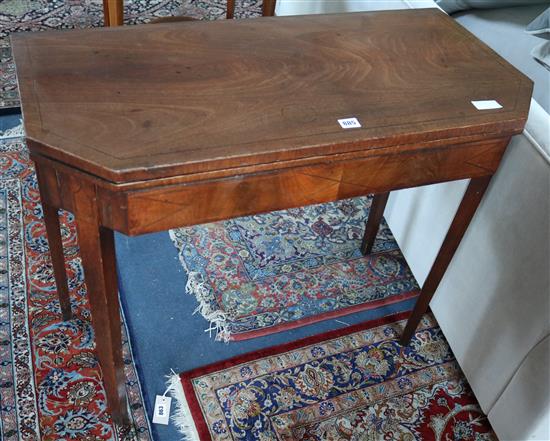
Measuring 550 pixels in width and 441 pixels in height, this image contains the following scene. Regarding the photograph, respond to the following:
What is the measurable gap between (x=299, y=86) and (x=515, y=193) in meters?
0.49

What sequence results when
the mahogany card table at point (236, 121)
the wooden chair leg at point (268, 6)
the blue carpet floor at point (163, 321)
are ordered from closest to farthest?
1. the mahogany card table at point (236, 121)
2. the blue carpet floor at point (163, 321)
3. the wooden chair leg at point (268, 6)

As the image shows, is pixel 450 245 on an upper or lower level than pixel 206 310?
upper

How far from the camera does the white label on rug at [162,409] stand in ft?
4.22

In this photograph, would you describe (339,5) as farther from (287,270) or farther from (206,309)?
(206,309)

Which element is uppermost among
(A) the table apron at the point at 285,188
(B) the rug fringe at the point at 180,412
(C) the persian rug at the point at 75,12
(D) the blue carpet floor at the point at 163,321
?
(A) the table apron at the point at 285,188

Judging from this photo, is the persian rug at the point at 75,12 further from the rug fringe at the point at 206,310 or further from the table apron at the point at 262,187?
the table apron at the point at 262,187

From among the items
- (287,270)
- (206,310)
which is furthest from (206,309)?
(287,270)

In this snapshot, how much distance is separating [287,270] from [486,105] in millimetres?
796

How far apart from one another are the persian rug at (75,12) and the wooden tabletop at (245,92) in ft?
4.73

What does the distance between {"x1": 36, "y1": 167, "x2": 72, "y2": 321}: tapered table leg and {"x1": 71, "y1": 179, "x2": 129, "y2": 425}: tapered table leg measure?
0.21 meters

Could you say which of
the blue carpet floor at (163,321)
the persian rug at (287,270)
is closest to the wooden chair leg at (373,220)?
the persian rug at (287,270)

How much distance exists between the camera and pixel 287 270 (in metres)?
1.66

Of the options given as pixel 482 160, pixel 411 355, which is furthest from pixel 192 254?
pixel 482 160

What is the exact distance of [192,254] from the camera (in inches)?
65.1
